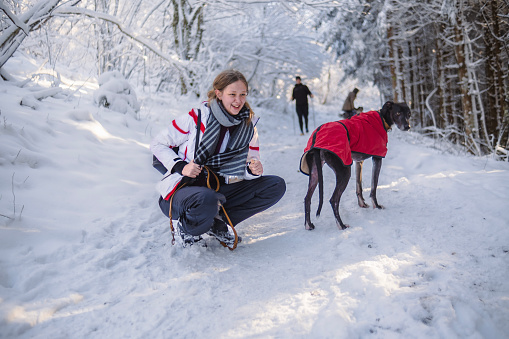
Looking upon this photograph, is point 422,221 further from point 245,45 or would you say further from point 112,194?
point 245,45

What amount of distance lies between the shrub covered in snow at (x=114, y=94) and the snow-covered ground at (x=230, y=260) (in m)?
1.92

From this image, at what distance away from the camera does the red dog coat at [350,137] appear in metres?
3.40

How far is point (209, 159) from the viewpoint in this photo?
9.21ft

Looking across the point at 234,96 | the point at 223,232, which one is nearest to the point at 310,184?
the point at 223,232

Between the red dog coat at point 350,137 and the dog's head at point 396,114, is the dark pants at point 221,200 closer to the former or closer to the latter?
the red dog coat at point 350,137

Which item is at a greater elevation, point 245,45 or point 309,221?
point 245,45

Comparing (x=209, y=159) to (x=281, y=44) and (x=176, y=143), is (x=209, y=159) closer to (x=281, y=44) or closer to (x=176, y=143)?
(x=176, y=143)

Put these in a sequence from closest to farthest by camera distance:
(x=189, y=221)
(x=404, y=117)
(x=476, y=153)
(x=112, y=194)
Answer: (x=189, y=221) < (x=112, y=194) < (x=404, y=117) < (x=476, y=153)

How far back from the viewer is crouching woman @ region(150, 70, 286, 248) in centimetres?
266

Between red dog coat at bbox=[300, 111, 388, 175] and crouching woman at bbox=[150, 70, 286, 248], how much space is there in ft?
2.77

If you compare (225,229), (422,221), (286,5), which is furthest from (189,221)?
(286,5)

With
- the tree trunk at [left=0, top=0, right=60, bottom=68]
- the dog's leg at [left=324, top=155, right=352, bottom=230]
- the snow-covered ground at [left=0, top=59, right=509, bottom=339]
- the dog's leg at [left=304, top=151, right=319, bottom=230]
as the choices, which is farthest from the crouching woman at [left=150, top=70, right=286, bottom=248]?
the tree trunk at [left=0, top=0, right=60, bottom=68]

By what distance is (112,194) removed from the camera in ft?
12.1

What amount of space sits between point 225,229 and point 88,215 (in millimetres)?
1376
